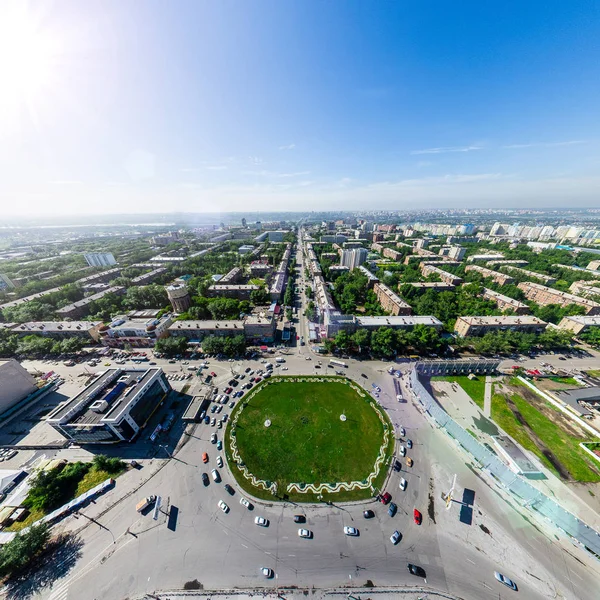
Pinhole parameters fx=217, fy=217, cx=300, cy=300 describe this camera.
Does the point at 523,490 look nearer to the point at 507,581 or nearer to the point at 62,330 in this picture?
the point at 507,581

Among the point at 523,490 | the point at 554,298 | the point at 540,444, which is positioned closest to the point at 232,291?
the point at 523,490

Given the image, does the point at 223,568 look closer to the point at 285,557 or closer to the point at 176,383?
the point at 285,557

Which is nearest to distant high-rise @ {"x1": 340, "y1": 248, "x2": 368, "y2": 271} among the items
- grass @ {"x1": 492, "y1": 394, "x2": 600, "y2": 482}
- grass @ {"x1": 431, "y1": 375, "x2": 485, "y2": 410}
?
grass @ {"x1": 431, "y1": 375, "x2": 485, "y2": 410}

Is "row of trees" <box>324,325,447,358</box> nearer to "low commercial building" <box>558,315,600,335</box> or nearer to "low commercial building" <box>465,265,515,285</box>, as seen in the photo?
"low commercial building" <box>558,315,600,335</box>

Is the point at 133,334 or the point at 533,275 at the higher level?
the point at 133,334

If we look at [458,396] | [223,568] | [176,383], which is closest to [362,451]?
[223,568]

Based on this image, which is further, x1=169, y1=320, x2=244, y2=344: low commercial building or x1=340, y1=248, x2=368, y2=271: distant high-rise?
x1=340, y1=248, x2=368, y2=271: distant high-rise

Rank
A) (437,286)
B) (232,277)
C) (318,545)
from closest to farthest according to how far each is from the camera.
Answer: (318,545), (437,286), (232,277)
